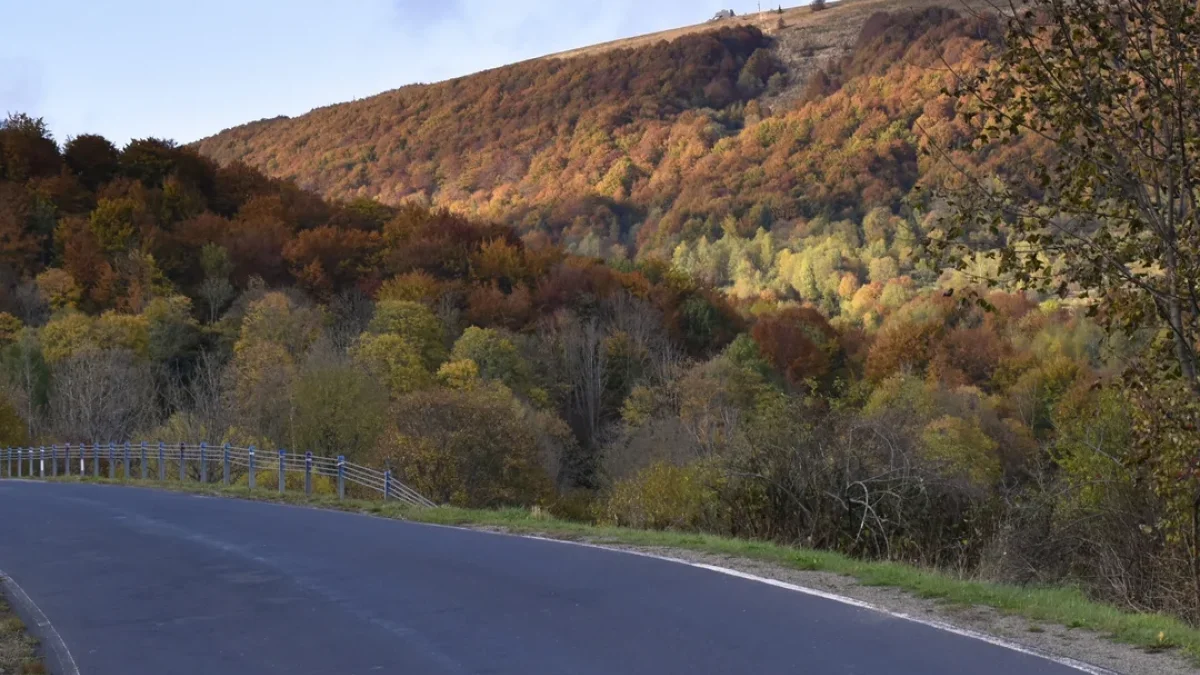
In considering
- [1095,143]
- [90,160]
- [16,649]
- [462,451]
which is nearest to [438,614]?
[16,649]

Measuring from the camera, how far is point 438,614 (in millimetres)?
10336

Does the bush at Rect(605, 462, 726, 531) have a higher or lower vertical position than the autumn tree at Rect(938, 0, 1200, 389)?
lower

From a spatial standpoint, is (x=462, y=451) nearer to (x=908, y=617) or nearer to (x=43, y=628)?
(x=43, y=628)

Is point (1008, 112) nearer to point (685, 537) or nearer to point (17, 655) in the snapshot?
point (685, 537)

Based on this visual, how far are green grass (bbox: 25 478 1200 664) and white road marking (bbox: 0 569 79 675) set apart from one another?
604 cm

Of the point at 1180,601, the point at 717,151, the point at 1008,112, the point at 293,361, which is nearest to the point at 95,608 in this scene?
the point at 1008,112

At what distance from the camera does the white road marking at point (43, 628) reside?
906 centimetres

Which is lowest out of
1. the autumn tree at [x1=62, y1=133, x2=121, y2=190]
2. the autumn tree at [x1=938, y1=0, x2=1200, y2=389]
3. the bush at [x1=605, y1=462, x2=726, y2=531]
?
the bush at [x1=605, y1=462, x2=726, y2=531]

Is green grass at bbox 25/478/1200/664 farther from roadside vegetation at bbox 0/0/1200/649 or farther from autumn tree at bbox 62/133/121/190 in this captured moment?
autumn tree at bbox 62/133/121/190

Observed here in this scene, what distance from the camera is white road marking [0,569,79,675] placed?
9.06 meters

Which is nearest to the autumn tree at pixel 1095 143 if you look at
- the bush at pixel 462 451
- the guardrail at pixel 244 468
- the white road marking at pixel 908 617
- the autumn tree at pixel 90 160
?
the white road marking at pixel 908 617

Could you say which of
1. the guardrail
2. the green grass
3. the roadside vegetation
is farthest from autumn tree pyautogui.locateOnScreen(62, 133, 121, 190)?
the green grass

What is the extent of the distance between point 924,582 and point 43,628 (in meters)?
6.99

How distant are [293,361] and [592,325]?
22.9 m
